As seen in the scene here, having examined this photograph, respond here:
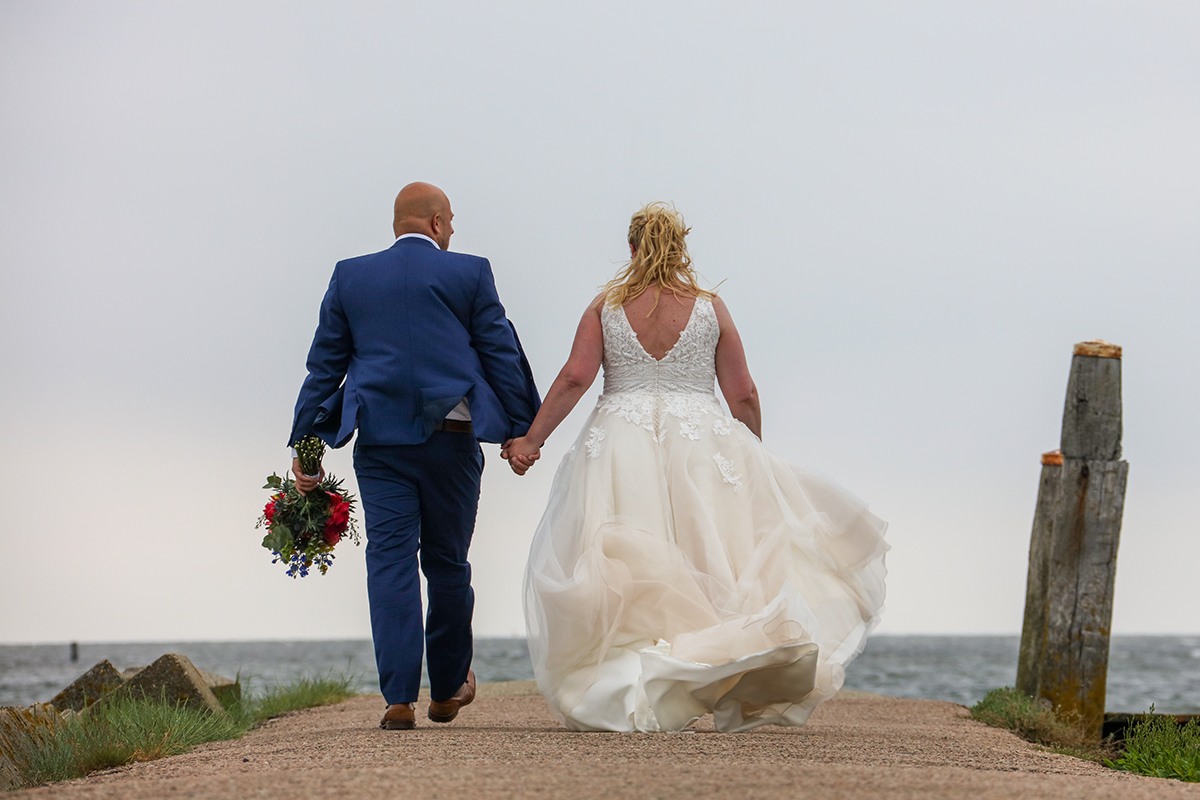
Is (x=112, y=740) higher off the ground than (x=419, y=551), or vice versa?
(x=419, y=551)

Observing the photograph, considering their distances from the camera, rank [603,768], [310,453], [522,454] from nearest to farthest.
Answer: [603,768], [522,454], [310,453]

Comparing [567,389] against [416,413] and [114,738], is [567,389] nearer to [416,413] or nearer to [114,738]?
[416,413]

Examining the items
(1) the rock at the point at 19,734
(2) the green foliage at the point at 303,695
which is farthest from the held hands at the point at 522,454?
(2) the green foliage at the point at 303,695

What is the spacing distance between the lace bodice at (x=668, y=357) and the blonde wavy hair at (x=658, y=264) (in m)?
0.09

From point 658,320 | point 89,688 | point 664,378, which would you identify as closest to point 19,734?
point 89,688

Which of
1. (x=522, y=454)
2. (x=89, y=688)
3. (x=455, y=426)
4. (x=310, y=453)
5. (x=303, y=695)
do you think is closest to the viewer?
(x=455, y=426)

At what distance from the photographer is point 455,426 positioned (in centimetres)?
592

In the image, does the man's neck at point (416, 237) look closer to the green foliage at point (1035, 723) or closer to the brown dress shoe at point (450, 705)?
the brown dress shoe at point (450, 705)

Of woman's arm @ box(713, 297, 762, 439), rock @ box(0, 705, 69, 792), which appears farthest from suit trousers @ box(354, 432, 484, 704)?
rock @ box(0, 705, 69, 792)

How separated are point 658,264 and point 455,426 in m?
1.30

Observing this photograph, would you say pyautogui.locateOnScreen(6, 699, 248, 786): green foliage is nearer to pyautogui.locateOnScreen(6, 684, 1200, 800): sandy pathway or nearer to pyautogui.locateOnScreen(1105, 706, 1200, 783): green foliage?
pyautogui.locateOnScreen(6, 684, 1200, 800): sandy pathway

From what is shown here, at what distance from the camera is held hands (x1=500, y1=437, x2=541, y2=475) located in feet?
19.8

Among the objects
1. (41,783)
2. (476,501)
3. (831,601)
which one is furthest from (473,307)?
(41,783)

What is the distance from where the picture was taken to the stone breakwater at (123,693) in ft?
20.3
